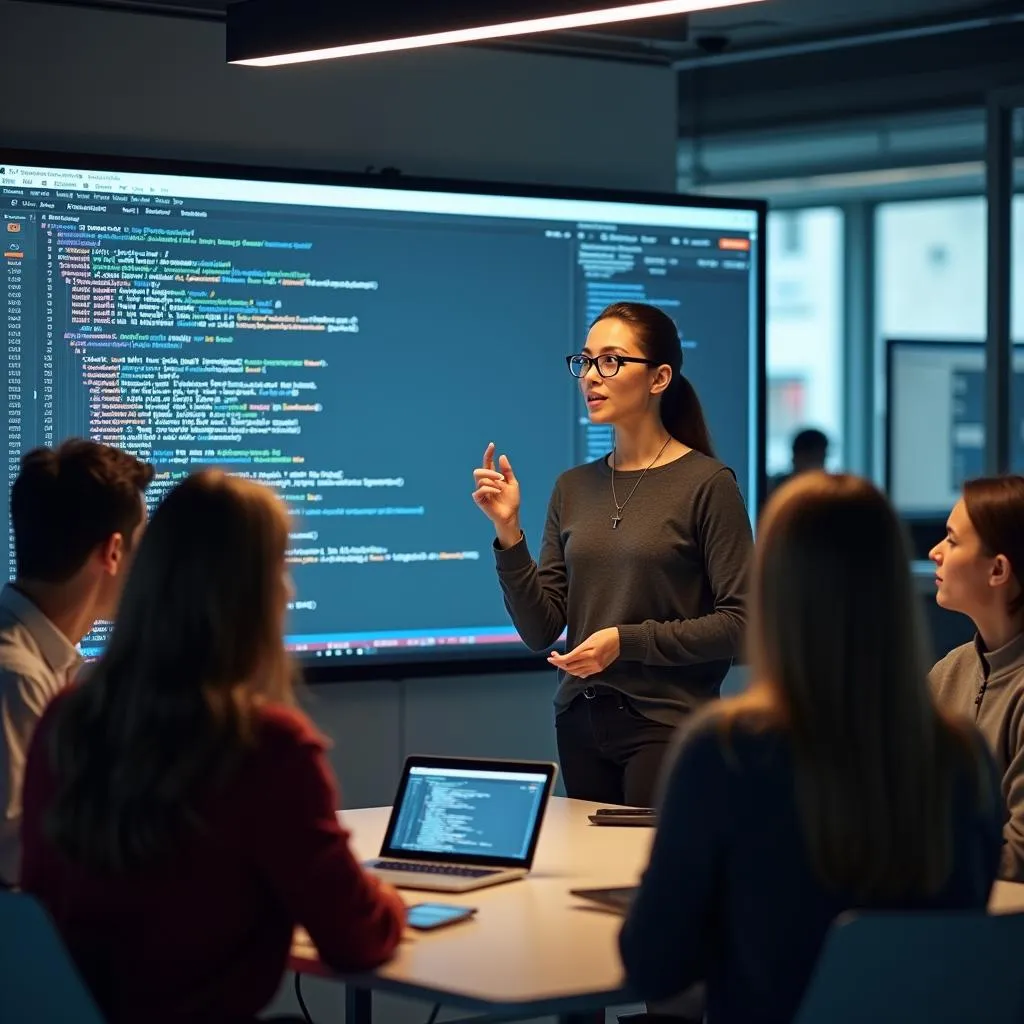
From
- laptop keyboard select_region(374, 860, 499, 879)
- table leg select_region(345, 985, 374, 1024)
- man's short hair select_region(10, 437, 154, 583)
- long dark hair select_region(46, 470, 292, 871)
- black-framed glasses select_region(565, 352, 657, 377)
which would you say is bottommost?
table leg select_region(345, 985, 374, 1024)

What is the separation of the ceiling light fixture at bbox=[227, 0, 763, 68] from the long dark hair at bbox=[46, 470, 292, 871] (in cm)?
119

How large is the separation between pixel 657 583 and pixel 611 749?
364 millimetres

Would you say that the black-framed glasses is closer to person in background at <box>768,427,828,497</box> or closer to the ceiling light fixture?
the ceiling light fixture

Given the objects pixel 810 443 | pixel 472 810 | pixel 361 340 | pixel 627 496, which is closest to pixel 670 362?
pixel 627 496

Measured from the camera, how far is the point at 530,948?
7.11 feet

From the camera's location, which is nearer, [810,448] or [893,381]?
[810,448]

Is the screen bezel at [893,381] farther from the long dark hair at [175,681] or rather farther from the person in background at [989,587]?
the long dark hair at [175,681]

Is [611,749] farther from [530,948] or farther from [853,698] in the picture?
[853,698]

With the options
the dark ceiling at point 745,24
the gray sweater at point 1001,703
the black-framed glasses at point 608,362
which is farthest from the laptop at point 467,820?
the dark ceiling at point 745,24

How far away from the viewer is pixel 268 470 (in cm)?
431

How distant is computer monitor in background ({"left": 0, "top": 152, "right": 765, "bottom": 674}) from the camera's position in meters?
4.09

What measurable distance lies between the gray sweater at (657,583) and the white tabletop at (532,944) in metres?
0.68

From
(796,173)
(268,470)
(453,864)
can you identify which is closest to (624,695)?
(453,864)

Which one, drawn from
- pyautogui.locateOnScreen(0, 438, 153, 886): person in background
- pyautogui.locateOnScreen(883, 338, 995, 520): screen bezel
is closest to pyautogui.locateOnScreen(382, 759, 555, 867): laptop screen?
pyautogui.locateOnScreen(0, 438, 153, 886): person in background
